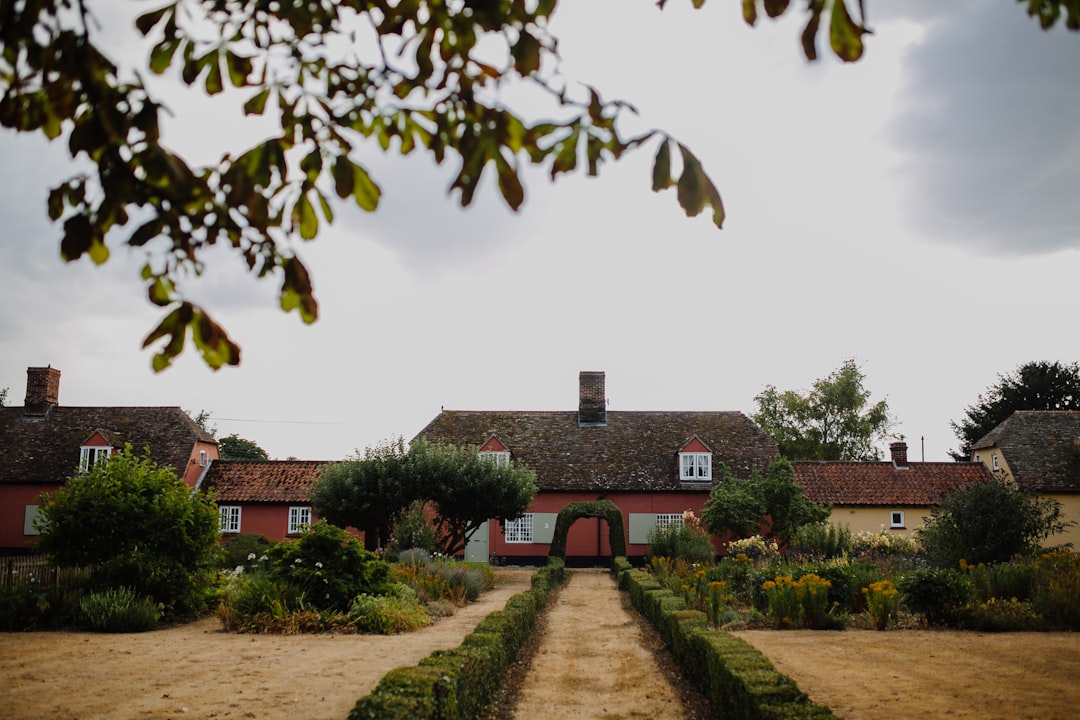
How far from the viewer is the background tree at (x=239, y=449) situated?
65.1m

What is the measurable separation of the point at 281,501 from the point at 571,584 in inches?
543

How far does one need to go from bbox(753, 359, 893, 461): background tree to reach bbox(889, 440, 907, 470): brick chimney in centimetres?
1495

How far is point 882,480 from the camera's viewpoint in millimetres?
34312

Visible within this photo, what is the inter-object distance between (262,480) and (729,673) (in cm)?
2943

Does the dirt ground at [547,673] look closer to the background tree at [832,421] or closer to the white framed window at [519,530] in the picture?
the white framed window at [519,530]

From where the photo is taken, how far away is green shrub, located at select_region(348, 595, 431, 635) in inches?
527

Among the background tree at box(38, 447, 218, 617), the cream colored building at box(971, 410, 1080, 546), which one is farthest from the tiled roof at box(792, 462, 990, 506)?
the background tree at box(38, 447, 218, 617)

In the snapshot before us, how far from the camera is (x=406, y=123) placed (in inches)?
134

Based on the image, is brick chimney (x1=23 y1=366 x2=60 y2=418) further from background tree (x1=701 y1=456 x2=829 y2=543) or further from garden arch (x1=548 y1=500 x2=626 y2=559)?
background tree (x1=701 y1=456 x2=829 y2=543)

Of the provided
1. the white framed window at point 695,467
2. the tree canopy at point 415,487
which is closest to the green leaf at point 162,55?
the tree canopy at point 415,487

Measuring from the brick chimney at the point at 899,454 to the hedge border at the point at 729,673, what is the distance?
24.9 m

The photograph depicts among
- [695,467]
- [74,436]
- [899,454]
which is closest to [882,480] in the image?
[899,454]

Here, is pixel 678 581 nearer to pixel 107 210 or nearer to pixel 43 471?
pixel 107 210

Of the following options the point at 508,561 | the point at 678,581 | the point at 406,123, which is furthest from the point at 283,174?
the point at 508,561
